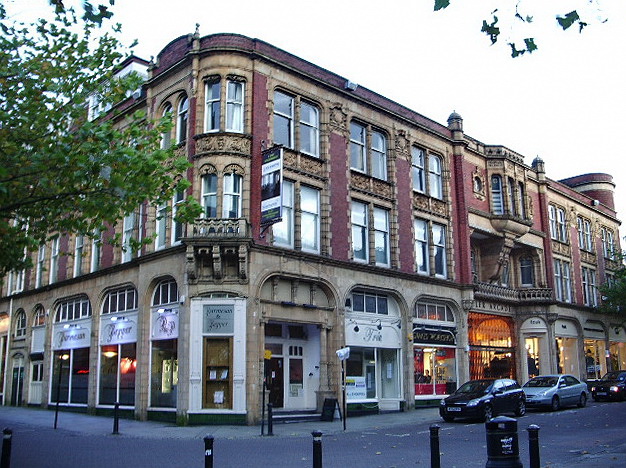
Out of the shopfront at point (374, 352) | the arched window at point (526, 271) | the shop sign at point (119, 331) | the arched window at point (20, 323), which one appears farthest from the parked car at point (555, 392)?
the arched window at point (20, 323)

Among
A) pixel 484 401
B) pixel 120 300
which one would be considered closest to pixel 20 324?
pixel 120 300

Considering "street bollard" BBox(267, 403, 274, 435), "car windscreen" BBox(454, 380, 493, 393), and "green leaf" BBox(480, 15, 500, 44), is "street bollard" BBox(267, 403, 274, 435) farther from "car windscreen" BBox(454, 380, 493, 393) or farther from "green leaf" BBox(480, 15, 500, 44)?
"green leaf" BBox(480, 15, 500, 44)

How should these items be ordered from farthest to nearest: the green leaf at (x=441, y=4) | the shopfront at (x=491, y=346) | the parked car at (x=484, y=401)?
the shopfront at (x=491, y=346) → the parked car at (x=484, y=401) → the green leaf at (x=441, y=4)

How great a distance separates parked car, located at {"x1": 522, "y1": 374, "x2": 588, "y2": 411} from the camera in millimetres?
26922

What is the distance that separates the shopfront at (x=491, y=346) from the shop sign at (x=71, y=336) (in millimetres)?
19291

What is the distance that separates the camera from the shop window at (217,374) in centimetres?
2241

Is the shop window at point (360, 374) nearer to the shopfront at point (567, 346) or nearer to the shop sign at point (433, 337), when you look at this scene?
the shop sign at point (433, 337)

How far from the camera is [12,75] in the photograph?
42.1ft

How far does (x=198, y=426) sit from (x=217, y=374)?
1835mm

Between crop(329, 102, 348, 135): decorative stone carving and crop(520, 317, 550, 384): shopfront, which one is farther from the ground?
crop(329, 102, 348, 135): decorative stone carving

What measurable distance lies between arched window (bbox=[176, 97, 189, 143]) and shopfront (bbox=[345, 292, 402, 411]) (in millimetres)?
9626

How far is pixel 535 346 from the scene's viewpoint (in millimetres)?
38781

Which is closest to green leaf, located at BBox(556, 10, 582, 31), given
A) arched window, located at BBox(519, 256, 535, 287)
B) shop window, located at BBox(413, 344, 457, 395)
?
shop window, located at BBox(413, 344, 457, 395)

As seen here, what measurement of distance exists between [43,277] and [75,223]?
2349 centimetres
